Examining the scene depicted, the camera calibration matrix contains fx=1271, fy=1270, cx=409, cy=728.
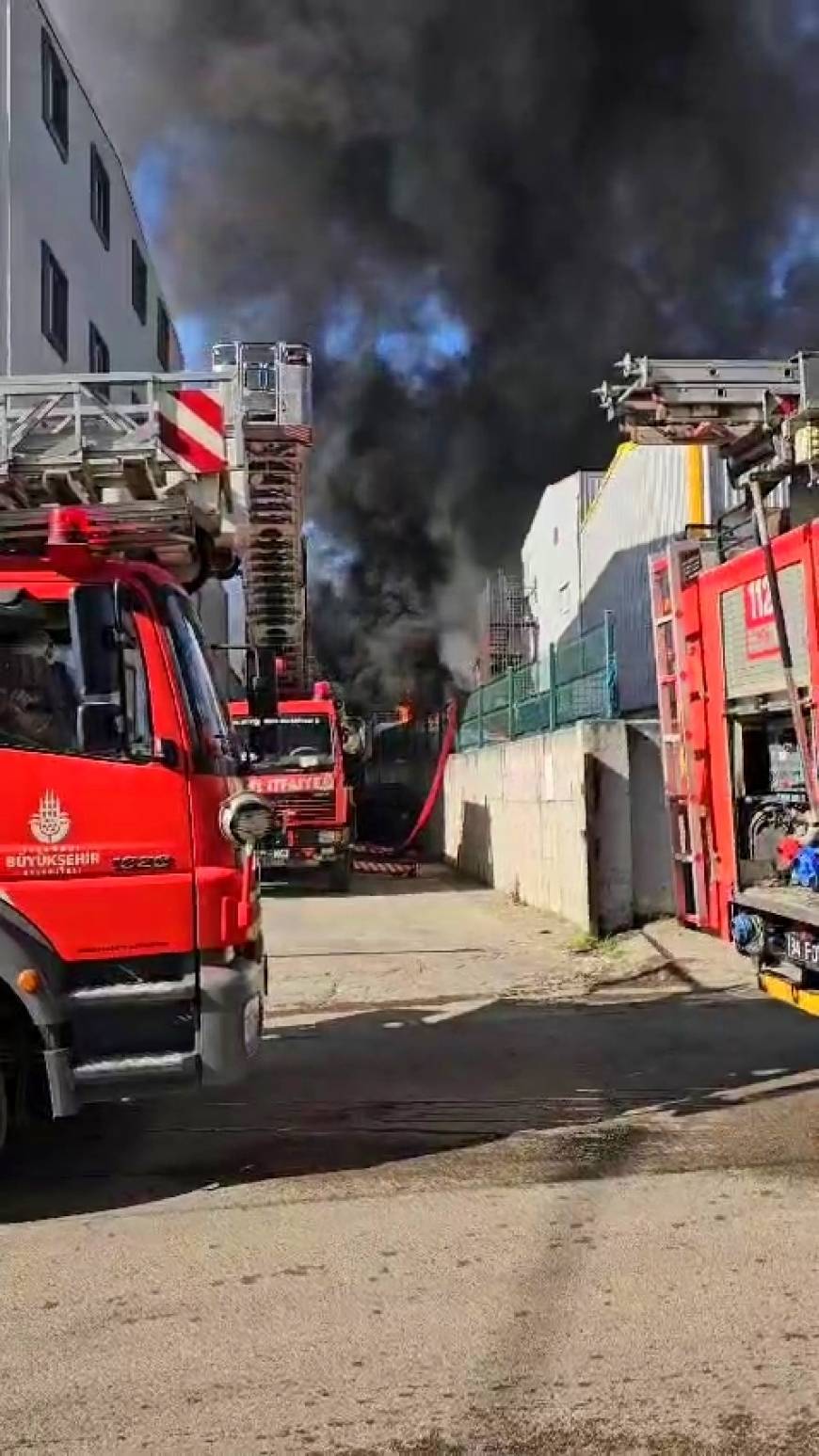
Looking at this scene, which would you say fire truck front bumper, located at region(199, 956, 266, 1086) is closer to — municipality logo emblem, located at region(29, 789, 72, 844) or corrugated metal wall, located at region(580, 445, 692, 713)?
municipality logo emblem, located at region(29, 789, 72, 844)

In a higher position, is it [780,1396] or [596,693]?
[596,693]

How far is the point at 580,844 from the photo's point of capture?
10.0 meters

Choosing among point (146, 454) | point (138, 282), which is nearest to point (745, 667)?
point (146, 454)

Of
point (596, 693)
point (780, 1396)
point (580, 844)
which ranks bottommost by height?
point (780, 1396)

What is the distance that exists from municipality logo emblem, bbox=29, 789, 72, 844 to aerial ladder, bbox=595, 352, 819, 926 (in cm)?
289

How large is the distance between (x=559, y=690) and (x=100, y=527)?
7575 mm

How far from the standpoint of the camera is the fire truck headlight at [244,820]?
4.14 meters

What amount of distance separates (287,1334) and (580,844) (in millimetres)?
7076

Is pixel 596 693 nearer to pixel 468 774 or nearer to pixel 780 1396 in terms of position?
pixel 468 774

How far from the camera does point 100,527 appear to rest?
4.36m

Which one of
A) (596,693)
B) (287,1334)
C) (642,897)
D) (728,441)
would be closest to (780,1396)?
(287,1334)

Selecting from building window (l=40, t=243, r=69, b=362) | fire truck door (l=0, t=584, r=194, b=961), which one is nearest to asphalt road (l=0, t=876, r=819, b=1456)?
fire truck door (l=0, t=584, r=194, b=961)

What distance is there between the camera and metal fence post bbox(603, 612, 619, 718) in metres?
10.1

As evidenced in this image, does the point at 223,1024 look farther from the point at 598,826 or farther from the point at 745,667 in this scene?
the point at 598,826
